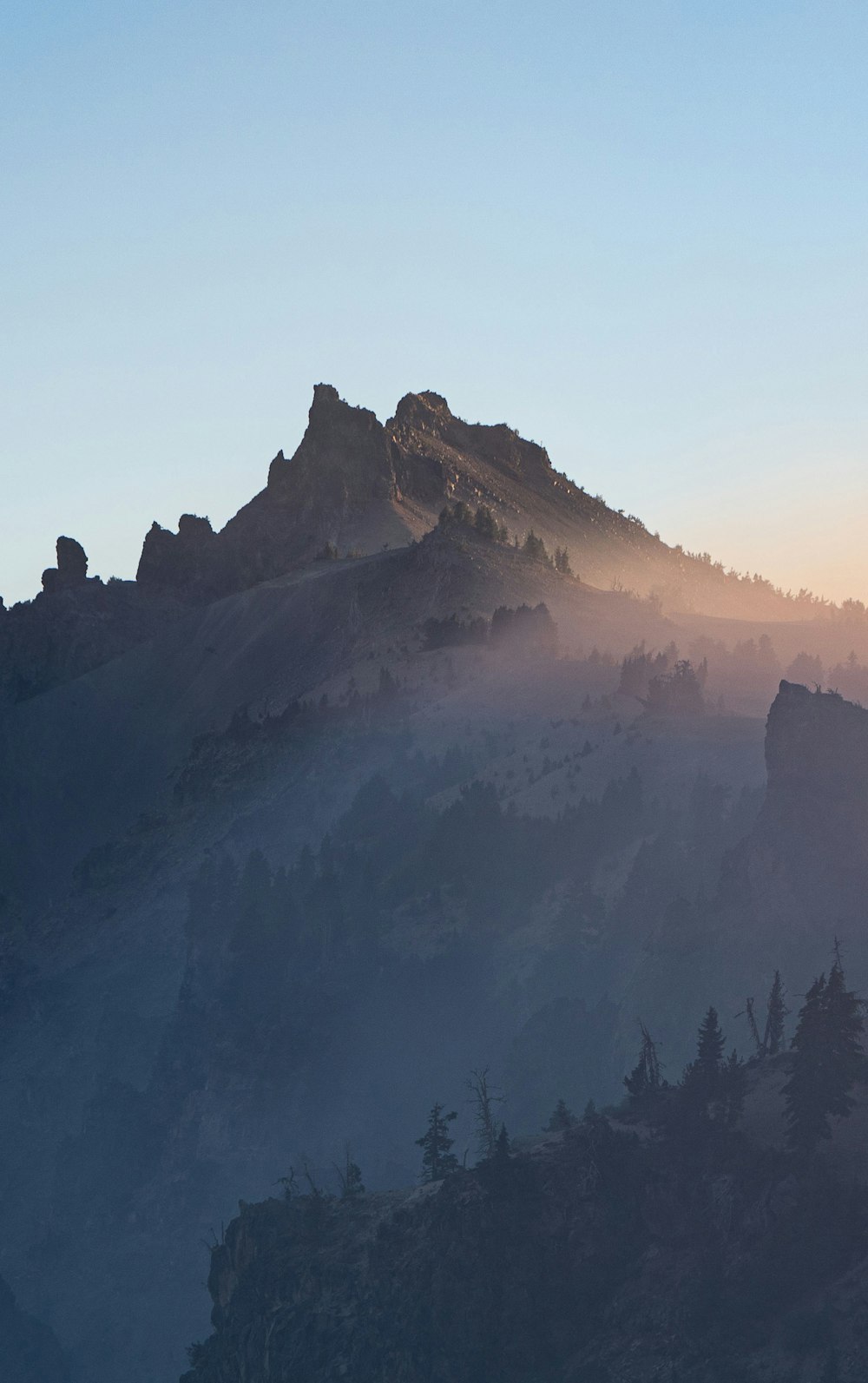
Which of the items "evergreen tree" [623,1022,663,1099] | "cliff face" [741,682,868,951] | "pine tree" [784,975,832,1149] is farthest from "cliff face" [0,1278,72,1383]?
"pine tree" [784,975,832,1149]

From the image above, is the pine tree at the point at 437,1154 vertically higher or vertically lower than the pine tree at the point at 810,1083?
lower

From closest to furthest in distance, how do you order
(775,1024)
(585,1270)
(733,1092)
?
(585,1270) < (733,1092) < (775,1024)

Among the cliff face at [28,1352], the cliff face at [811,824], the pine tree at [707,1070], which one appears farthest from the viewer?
the cliff face at [28,1352]

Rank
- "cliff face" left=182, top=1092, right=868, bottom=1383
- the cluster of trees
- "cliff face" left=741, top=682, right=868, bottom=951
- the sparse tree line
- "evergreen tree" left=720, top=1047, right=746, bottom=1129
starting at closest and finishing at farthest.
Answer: "cliff face" left=182, top=1092, right=868, bottom=1383 < the cluster of trees < the sparse tree line < "evergreen tree" left=720, top=1047, right=746, bottom=1129 < "cliff face" left=741, top=682, right=868, bottom=951

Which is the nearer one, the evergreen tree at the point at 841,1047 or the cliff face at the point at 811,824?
the evergreen tree at the point at 841,1047

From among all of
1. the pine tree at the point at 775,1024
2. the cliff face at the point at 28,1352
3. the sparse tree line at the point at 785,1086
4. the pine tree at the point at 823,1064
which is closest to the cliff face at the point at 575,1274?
the sparse tree line at the point at 785,1086

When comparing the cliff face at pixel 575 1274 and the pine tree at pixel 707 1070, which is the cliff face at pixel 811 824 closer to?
the pine tree at pixel 707 1070

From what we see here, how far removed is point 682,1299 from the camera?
396 feet

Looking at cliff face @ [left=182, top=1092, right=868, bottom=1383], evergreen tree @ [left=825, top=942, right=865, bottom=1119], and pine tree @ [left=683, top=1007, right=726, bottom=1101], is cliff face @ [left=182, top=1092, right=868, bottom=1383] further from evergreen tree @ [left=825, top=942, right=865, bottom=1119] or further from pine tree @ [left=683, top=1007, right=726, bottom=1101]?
evergreen tree @ [left=825, top=942, right=865, bottom=1119]

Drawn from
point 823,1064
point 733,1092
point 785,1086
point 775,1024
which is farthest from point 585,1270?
point 775,1024

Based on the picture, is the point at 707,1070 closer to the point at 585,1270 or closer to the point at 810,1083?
the point at 810,1083

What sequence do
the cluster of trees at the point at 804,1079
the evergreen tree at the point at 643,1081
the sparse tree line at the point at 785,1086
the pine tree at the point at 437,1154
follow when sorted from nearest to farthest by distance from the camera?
the cluster of trees at the point at 804,1079 → the sparse tree line at the point at 785,1086 → the evergreen tree at the point at 643,1081 → the pine tree at the point at 437,1154

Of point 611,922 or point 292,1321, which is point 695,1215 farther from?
point 611,922

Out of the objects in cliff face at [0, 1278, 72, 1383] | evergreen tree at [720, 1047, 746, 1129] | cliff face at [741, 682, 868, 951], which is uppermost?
cliff face at [741, 682, 868, 951]
